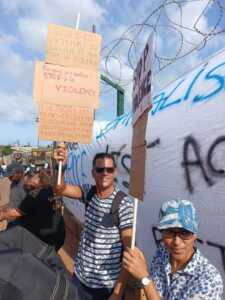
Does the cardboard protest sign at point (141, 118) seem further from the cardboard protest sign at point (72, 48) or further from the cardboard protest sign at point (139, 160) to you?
the cardboard protest sign at point (72, 48)

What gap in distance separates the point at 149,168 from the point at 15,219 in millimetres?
1932

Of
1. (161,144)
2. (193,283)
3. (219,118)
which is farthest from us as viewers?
(161,144)

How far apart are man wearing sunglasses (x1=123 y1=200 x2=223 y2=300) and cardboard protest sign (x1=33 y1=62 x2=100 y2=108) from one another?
1.77m

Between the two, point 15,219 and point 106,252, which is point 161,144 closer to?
point 106,252

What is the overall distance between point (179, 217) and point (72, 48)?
2.02 metres

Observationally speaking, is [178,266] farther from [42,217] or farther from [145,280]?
[42,217]

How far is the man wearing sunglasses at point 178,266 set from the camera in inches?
62.7

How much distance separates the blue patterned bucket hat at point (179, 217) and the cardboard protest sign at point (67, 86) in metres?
1.77

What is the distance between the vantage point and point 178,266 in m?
1.73

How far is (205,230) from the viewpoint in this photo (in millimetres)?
2311

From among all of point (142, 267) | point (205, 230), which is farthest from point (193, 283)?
point (205, 230)

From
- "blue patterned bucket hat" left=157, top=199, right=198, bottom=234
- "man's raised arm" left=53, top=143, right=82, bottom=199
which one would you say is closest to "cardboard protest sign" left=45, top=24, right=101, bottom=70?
"man's raised arm" left=53, top=143, right=82, bottom=199

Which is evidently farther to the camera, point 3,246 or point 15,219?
point 15,219

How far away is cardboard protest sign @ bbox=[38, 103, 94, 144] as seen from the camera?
3.22 m
